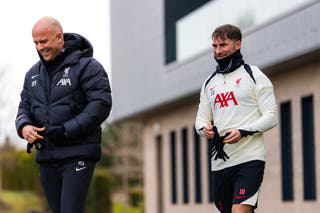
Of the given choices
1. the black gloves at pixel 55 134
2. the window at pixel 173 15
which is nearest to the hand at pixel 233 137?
the black gloves at pixel 55 134

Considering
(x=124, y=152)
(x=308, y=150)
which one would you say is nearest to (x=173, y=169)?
(x=308, y=150)

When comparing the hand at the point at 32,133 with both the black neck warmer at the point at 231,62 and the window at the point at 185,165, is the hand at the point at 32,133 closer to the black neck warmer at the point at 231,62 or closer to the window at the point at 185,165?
the black neck warmer at the point at 231,62

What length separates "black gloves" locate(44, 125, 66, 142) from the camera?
811 centimetres

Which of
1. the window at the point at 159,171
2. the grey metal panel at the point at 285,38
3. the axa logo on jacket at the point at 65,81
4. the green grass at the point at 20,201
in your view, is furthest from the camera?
the green grass at the point at 20,201

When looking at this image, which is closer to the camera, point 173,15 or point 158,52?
point 173,15

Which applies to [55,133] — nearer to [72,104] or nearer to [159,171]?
[72,104]

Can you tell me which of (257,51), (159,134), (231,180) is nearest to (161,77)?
(159,134)

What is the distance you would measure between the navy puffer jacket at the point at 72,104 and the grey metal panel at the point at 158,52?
490 inches

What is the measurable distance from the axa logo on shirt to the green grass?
46.6 meters

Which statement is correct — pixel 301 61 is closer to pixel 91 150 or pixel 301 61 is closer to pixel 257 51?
pixel 257 51

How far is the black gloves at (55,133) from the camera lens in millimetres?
8109

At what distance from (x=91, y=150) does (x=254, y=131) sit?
3.99 feet

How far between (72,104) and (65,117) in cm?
11

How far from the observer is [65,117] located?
8219 millimetres
